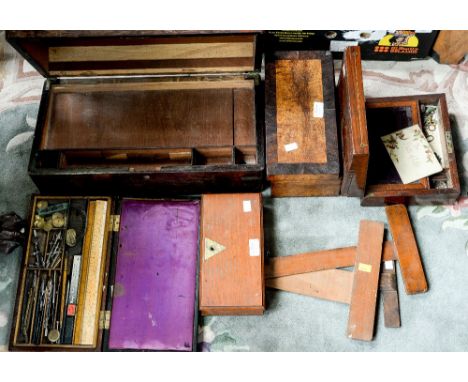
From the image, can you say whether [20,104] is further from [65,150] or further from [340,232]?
[340,232]

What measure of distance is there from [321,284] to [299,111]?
976 millimetres

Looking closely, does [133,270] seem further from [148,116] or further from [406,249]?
[406,249]

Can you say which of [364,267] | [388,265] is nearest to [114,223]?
[364,267]

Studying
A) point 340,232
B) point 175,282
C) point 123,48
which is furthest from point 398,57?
point 175,282

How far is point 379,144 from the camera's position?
3229 millimetres

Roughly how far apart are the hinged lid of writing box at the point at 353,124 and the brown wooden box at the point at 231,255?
0.53m

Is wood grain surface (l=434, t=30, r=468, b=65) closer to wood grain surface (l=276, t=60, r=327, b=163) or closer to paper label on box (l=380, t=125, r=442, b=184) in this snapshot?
paper label on box (l=380, t=125, r=442, b=184)

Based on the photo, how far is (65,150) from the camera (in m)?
3.08

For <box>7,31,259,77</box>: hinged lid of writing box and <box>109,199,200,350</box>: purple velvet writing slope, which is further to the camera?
<box>109,199,200,350</box>: purple velvet writing slope

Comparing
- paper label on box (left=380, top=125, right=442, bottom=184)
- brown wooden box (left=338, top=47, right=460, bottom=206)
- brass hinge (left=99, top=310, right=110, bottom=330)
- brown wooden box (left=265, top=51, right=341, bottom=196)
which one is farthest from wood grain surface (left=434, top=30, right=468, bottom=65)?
brass hinge (left=99, top=310, right=110, bottom=330)

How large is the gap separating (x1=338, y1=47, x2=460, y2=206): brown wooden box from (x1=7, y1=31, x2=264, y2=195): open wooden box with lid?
484 mm

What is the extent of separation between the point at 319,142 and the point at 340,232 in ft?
1.84

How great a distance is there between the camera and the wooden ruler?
9.38 feet

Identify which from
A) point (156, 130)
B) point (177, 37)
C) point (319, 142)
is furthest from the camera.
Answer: point (156, 130)
